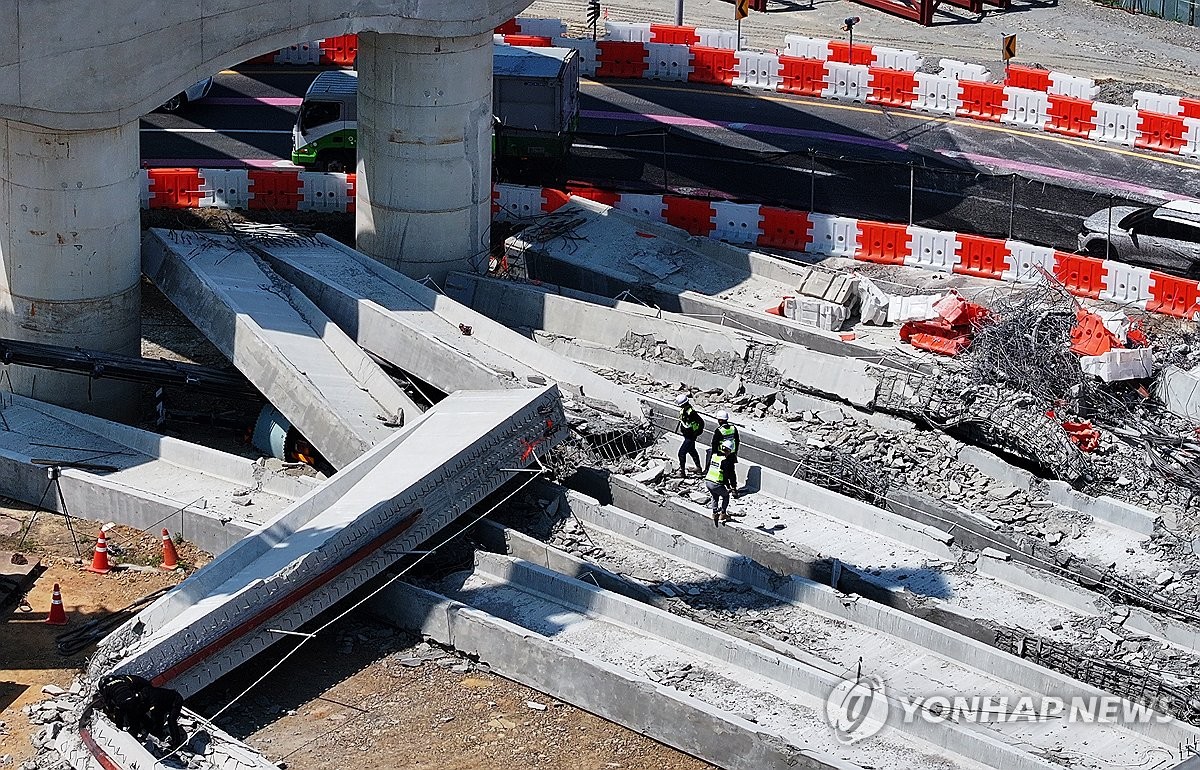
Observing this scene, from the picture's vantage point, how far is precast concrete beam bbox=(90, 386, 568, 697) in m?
20.1

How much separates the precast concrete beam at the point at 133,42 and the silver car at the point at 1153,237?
1310cm

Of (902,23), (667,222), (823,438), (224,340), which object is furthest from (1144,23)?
(224,340)

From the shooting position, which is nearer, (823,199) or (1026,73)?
(823,199)

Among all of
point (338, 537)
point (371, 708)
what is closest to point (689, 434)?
point (338, 537)

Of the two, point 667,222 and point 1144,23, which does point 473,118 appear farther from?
point 1144,23

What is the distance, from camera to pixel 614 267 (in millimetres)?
32031

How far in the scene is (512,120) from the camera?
121 feet

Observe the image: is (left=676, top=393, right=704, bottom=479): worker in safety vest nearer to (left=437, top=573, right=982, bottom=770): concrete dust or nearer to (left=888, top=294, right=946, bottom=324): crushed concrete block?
(left=437, top=573, right=982, bottom=770): concrete dust

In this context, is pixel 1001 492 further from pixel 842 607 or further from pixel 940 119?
pixel 940 119

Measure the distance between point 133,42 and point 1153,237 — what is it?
18.5 m

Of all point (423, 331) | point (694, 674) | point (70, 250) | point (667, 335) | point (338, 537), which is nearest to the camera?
point (694, 674)

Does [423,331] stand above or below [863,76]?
below

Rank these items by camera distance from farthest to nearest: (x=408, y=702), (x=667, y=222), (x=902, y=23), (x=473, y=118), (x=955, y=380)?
1. (x=902, y=23)
2. (x=667, y=222)
3. (x=473, y=118)
4. (x=955, y=380)
5. (x=408, y=702)

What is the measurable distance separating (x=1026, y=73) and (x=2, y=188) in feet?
80.2
